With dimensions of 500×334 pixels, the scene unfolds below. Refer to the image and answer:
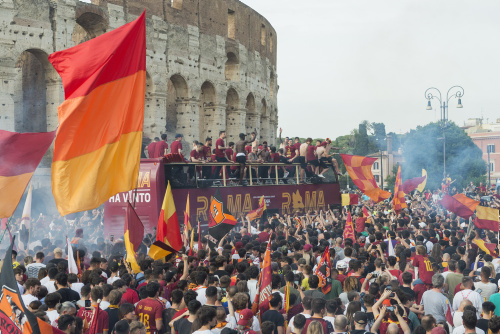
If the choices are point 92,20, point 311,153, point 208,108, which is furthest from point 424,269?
point 208,108

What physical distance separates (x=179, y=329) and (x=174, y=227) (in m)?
4.19

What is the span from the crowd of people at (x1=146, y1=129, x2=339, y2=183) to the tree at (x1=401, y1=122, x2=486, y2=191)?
132 feet

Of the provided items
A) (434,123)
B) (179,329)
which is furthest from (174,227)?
(434,123)

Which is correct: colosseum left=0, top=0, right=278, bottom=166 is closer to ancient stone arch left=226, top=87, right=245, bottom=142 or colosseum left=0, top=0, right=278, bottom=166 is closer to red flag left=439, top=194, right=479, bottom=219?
ancient stone arch left=226, top=87, right=245, bottom=142

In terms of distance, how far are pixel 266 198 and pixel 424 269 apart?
1237 cm

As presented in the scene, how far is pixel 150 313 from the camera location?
276 inches

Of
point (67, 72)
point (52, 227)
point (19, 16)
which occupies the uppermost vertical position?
point (19, 16)

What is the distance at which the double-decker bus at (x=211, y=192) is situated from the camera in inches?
687

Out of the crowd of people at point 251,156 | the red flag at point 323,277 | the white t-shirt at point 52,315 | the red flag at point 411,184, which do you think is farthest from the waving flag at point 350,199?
the white t-shirt at point 52,315

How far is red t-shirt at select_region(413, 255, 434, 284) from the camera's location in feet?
30.2

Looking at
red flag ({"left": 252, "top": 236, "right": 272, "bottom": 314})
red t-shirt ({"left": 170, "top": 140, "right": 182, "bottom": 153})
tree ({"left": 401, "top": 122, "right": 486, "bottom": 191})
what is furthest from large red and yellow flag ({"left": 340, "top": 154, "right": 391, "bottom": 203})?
tree ({"left": 401, "top": 122, "right": 486, "bottom": 191})

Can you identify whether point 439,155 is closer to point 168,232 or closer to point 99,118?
point 168,232

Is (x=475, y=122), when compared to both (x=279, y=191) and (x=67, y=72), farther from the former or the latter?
(x=67, y=72)

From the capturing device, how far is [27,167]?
9.70 meters
